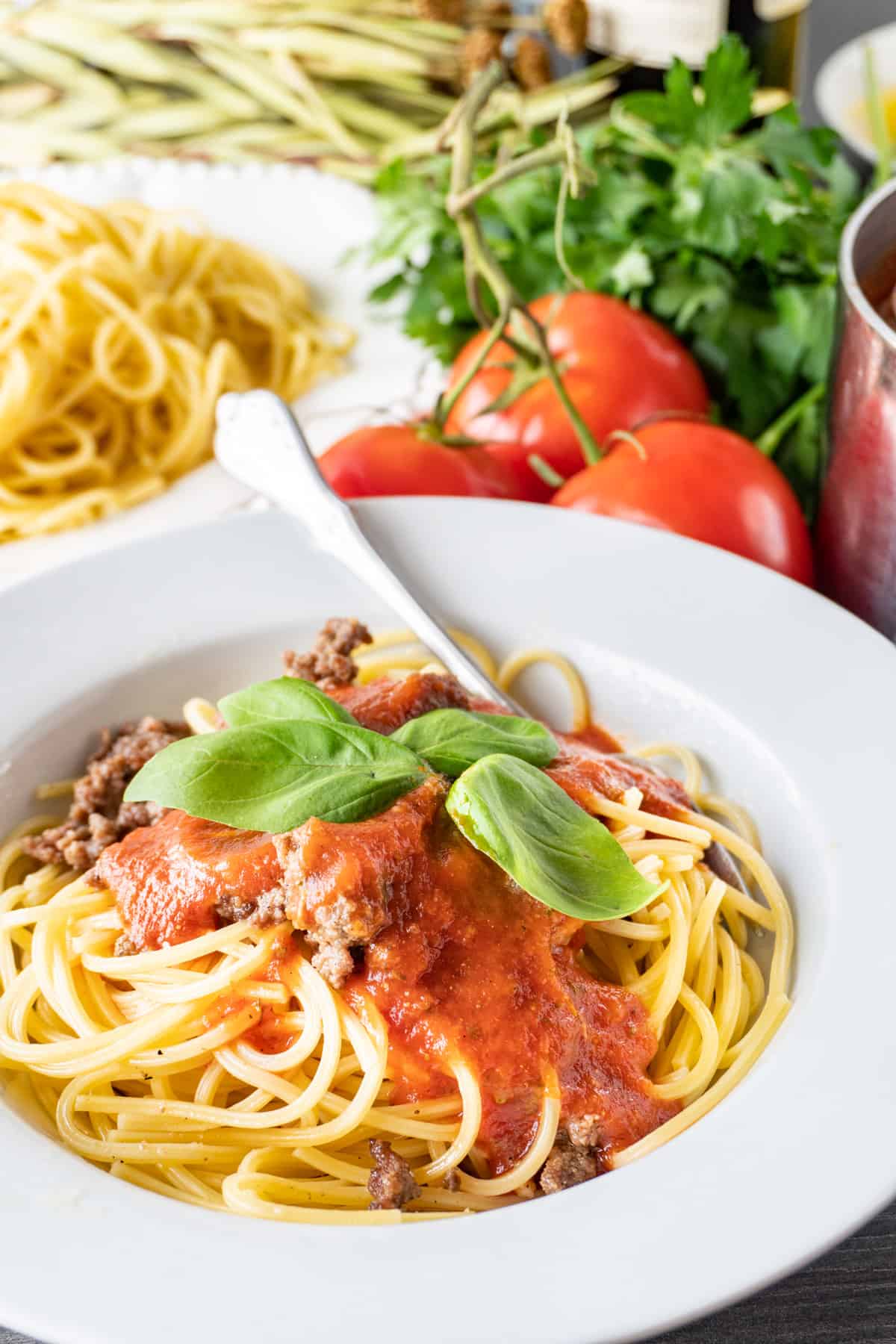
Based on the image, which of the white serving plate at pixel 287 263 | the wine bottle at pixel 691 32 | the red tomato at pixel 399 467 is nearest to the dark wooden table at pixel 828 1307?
the red tomato at pixel 399 467

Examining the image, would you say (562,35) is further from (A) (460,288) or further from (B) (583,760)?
(B) (583,760)

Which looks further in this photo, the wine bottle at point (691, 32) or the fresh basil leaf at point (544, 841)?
the wine bottle at point (691, 32)

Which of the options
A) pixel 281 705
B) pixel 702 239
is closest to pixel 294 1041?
pixel 281 705

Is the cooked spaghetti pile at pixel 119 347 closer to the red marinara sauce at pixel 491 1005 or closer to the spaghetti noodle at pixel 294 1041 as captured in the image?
the spaghetti noodle at pixel 294 1041

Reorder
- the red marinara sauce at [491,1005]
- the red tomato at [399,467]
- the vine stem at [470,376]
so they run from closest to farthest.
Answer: the red marinara sauce at [491,1005] → the vine stem at [470,376] → the red tomato at [399,467]

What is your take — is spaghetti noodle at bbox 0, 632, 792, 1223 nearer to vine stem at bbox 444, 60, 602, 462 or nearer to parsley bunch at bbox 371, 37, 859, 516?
vine stem at bbox 444, 60, 602, 462

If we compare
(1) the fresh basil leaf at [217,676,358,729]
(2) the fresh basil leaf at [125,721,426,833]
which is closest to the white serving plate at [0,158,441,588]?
(1) the fresh basil leaf at [217,676,358,729]
